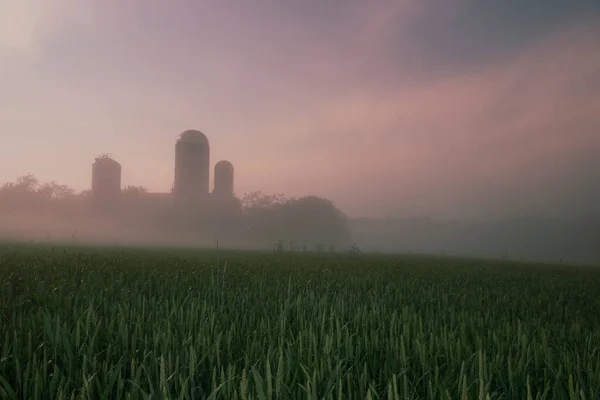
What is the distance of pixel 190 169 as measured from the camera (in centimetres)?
6900

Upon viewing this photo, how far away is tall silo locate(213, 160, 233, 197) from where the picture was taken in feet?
241

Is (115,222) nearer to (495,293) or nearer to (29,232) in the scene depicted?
(29,232)

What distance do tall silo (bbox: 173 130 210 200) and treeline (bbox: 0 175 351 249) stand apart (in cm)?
221

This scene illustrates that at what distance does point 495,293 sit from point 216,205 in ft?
218

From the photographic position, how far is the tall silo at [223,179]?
73438 millimetres

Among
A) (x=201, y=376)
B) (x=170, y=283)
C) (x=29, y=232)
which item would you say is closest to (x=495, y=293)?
(x=170, y=283)

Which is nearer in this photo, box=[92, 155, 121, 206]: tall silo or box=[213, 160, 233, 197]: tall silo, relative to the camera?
box=[92, 155, 121, 206]: tall silo

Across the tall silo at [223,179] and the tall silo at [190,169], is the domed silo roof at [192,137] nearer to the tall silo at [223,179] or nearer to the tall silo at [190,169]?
the tall silo at [190,169]

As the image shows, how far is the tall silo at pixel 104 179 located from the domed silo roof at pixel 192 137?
12.6m

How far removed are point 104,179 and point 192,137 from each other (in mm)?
16667

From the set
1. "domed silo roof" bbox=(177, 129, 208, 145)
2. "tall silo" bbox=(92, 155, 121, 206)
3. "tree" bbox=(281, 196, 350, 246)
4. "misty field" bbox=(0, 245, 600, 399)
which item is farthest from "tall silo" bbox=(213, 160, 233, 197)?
"misty field" bbox=(0, 245, 600, 399)

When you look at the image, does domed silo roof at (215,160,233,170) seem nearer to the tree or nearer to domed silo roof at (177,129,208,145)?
domed silo roof at (177,129,208,145)

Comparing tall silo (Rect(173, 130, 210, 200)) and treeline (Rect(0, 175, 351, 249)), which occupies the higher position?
tall silo (Rect(173, 130, 210, 200))

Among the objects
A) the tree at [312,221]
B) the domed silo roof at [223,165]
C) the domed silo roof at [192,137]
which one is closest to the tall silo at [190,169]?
the domed silo roof at [192,137]
